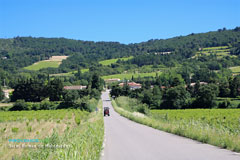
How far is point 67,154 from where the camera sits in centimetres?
704

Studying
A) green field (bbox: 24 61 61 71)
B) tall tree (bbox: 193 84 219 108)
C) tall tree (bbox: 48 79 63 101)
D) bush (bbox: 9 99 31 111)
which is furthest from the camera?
green field (bbox: 24 61 61 71)

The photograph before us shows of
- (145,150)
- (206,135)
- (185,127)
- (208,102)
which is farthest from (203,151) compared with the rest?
(208,102)

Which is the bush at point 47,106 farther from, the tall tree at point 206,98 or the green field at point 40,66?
the green field at point 40,66

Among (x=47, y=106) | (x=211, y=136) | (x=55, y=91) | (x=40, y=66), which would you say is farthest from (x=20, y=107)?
(x=40, y=66)

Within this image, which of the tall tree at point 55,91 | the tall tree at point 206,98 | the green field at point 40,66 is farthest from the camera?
the green field at point 40,66

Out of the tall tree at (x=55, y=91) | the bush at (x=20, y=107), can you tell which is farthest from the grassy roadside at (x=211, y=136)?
the tall tree at (x=55, y=91)

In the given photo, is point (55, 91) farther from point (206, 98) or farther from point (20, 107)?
point (206, 98)

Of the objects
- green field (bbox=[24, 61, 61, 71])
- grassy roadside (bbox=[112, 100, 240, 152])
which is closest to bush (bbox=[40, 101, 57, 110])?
grassy roadside (bbox=[112, 100, 240, 152])

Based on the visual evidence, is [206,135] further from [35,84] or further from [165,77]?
[165,77]

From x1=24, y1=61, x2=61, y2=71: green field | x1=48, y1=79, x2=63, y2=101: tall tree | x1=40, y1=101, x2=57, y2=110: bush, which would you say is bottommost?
x1=40, y1=101, x2=57, y2=110: bush

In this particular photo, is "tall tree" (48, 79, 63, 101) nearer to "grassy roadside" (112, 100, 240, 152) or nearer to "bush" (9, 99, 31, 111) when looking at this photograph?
"bush" (9, 99, 31, 111)

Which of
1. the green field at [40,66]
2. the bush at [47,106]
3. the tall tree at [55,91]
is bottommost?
the bush at [47,106]

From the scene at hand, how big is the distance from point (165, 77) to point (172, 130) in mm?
108968

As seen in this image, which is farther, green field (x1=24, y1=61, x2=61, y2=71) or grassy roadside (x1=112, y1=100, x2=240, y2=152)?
green field (x1=24, y1=61, x2=61, y2=71)
